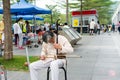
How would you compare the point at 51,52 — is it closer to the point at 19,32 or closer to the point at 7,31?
the point at 7,31

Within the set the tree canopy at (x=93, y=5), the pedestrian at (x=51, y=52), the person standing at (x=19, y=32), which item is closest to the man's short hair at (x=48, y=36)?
the pedestrian at (x=51, y=52)

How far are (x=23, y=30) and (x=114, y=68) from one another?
406 inches

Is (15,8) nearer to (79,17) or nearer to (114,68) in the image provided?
(114,68)

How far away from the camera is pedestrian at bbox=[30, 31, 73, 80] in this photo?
24.7 feet

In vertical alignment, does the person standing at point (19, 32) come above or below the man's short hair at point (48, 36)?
below

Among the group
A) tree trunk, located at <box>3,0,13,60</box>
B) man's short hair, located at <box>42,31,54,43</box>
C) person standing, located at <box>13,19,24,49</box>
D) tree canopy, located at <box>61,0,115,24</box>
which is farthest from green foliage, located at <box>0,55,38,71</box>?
tree canopy, located at <box>61,0,115,24</box>

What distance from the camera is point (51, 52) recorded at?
790cm

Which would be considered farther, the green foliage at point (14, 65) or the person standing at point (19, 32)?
the person standing at point (19, 32)

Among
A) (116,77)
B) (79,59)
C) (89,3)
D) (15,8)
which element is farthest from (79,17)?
(116,77)

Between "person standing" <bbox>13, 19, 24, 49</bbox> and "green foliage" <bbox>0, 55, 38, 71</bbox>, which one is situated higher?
"person standing" <bbox>13, 19, 24, 49</bbox>

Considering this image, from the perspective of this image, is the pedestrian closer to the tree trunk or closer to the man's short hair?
the man's short hair

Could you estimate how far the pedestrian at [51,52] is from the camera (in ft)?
24.7

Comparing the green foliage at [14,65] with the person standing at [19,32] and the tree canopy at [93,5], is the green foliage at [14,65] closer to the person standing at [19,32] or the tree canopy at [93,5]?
the person standing at [19,32]

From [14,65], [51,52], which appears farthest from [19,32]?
[51,52]
